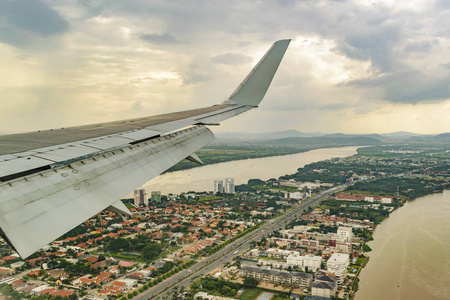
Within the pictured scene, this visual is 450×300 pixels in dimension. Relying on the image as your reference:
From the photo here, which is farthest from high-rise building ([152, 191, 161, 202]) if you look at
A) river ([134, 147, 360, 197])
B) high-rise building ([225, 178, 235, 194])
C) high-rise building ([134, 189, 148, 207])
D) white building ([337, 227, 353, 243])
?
white building ([337, 227, 353, 243])

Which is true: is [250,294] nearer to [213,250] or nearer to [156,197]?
[213,250]

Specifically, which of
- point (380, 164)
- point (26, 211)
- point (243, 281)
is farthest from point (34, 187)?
point (380, 164)

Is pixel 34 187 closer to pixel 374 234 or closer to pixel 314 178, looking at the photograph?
pixel 374 234

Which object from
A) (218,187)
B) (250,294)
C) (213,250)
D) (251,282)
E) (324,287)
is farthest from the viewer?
(218,187)

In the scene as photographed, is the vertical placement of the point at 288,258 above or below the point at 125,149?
below

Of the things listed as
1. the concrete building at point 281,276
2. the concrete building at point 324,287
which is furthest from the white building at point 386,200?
the concrete building at point 324,287

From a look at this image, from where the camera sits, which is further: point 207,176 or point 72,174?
point 207,176

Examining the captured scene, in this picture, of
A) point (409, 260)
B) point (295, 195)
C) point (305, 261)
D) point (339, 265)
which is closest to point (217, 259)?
point (305, 261)
